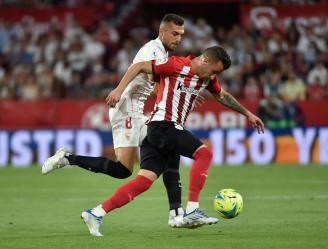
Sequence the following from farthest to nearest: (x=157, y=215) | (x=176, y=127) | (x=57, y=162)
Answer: (x=157, y=215), (x=57, y=162), (x=176, y=127)

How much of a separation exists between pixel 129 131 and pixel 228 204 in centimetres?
141

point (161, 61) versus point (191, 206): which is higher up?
point (161, 61)

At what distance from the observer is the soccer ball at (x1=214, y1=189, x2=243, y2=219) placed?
956 cm

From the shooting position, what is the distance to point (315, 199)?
Result: 13.1m

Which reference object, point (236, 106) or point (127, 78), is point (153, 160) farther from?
point (236, 106)

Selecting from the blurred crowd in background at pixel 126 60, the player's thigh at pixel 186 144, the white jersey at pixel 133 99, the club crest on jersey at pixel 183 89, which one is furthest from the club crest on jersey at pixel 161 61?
the blurred crowd in background at pixel 126 60

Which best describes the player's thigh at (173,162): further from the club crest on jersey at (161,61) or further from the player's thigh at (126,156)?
the club crest on jersey at (161,61)

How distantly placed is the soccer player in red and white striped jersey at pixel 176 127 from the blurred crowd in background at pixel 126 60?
40.8 ft

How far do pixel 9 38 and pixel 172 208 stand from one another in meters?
15.7

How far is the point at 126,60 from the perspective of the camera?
78.2 ft

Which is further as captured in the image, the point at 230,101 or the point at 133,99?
the point at 133,99

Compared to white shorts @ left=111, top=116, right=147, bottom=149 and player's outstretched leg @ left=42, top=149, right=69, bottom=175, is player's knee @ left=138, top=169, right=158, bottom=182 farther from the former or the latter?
player's outstretched leg @ left=42, top=149, right=69, bottom=175

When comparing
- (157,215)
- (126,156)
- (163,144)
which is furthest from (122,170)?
(157,215)


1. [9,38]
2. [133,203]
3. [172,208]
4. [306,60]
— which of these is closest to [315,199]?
[133,203]
